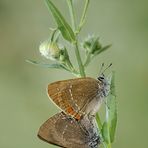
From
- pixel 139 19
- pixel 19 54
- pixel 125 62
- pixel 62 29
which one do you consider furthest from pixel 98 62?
pixel 62 29

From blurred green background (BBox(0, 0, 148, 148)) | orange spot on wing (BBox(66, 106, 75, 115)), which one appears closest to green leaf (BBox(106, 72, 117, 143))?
orange spot on wing (BBox(66, 106, 75, 115))

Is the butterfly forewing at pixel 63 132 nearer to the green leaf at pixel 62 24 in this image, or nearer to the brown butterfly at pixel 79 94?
the brown butterfly at pixel 79 94

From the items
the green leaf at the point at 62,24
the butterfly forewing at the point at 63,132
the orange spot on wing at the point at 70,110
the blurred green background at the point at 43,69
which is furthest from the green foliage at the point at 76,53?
the blurred green background at the point at 43,69

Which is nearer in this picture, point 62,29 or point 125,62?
point 62,29

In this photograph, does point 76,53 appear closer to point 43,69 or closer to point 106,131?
point 106,131

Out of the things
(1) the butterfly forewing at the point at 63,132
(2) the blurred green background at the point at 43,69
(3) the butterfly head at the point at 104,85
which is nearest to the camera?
(1) the butterfly forewing at the point at 63,132

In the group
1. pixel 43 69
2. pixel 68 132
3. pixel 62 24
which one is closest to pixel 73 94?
pixel 68 132

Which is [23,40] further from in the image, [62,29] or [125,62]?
[62,29]
